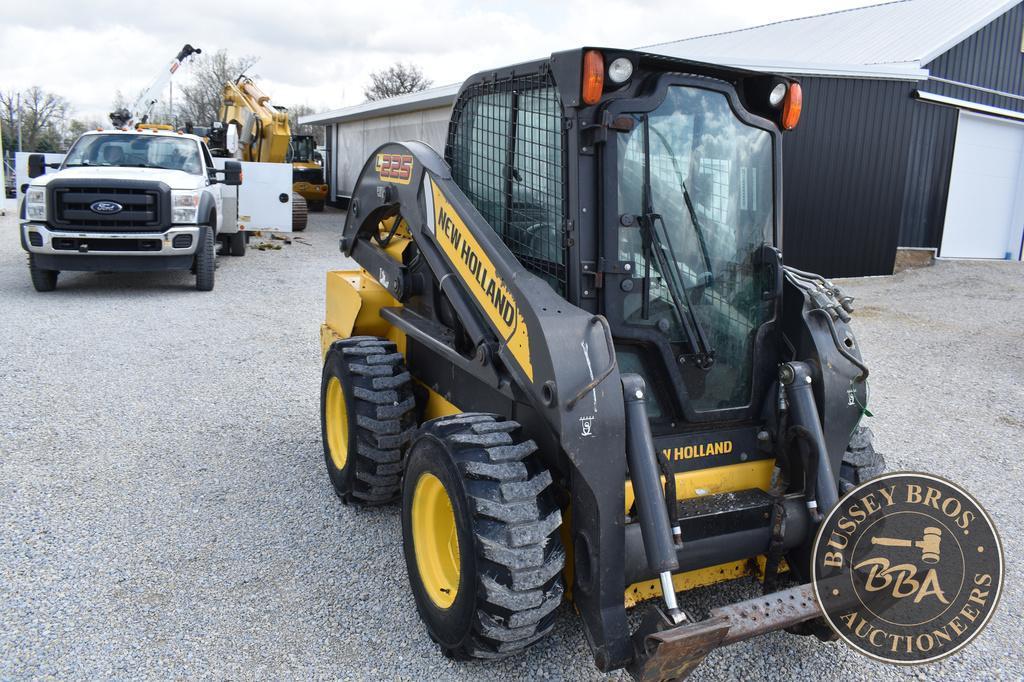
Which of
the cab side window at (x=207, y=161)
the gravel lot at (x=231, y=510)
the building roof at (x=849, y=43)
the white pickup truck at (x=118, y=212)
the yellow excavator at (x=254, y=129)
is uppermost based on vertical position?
the building roof at (x=849, y=43)

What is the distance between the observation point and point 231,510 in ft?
14.6

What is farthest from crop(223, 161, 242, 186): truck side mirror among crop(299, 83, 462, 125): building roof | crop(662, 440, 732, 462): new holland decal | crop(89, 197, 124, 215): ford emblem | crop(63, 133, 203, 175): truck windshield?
crop(662, 440, 732, 462): new holland decal

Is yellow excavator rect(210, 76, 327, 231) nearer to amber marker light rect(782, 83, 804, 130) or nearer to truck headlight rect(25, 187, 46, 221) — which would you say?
truck headlight rect(25, 187, 46, 221)

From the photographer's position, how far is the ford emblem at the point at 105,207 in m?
9.91

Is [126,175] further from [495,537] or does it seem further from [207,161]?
[495,537]

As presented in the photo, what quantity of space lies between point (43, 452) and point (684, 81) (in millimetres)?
4541

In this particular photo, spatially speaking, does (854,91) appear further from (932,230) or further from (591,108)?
(591,108)

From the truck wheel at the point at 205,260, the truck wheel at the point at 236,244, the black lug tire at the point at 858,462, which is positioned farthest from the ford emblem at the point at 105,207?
the black lug tire at the point at 858,462

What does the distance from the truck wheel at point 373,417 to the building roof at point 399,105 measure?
11.1 meters

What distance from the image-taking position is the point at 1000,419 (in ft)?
22.0

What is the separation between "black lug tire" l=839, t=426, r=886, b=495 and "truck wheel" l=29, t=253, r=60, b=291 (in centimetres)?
1016

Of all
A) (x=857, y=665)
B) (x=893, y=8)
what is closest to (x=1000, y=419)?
(x=857, y=665)

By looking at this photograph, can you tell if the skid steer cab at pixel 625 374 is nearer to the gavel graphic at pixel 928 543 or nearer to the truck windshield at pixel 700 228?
the truck windshield at pixel 700 228

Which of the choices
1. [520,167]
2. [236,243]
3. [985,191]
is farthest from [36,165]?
[985,191]
